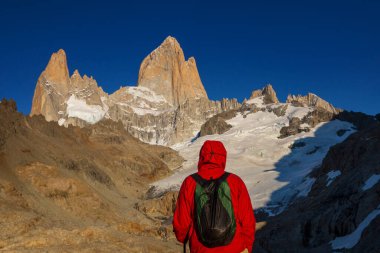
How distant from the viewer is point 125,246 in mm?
22422

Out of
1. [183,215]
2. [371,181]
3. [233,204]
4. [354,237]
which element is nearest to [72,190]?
[371,181]

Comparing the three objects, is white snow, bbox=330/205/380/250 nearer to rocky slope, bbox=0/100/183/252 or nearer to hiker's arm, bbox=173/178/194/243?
rocky slope, bbox=0/100/183/252

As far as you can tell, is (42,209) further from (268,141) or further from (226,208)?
(268,141)

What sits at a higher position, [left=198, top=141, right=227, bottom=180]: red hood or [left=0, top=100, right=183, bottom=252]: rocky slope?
[left=0, top=100, right=183, bottom=252]: rocky slope

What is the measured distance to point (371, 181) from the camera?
105 ft

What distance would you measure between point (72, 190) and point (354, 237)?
36698 millimetres

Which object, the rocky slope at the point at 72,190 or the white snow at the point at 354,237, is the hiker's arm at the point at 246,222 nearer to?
the rocky slope at the point at 72,190

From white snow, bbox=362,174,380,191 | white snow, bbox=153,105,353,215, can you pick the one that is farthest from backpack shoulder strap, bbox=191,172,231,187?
white snow, bbox=153,105,353,215

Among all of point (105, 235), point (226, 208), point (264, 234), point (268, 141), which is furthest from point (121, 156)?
point (226, 208)

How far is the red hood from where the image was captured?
6.48 m

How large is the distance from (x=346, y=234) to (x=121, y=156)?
100528 millimetres

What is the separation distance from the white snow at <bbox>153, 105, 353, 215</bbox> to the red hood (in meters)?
67.8

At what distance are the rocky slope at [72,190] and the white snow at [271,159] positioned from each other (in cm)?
1117

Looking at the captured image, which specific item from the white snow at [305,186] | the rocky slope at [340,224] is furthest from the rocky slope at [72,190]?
the white snow at [305,186]
